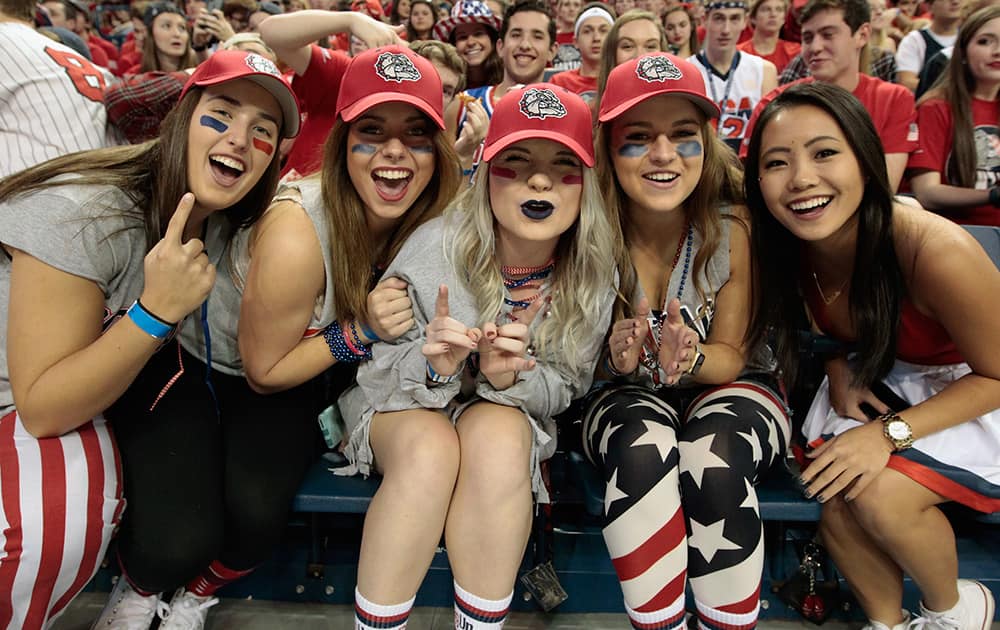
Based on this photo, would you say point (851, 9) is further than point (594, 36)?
No

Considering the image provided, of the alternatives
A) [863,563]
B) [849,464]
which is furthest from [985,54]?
[863,563]

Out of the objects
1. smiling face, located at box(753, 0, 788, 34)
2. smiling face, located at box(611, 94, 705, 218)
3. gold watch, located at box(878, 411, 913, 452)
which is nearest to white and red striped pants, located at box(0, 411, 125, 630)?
smiling face, located at box(611, 94, 705, 218)

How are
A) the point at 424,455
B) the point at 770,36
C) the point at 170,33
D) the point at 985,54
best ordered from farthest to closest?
the point at 770,36 < the point at 170,33 < the point at 985,54 < the point at 424,455

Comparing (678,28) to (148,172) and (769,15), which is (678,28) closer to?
(769,15)

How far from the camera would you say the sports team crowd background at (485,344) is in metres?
1.46

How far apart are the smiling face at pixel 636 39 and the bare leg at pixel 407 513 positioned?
1.92 metres

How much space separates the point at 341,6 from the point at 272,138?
411 cm

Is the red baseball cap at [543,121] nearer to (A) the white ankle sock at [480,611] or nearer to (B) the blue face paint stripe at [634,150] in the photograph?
(B) the blue face paint stripe at [634,150]

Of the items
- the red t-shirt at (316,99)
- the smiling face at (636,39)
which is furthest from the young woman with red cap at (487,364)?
the smiling face at (636,39)

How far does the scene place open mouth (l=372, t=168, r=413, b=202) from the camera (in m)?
1.72

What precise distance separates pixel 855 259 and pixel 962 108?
1.53 metres

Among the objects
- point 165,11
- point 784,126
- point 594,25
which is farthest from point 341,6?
point 784,126

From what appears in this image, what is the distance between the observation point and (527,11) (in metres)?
3.28

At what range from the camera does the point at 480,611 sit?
149cm
